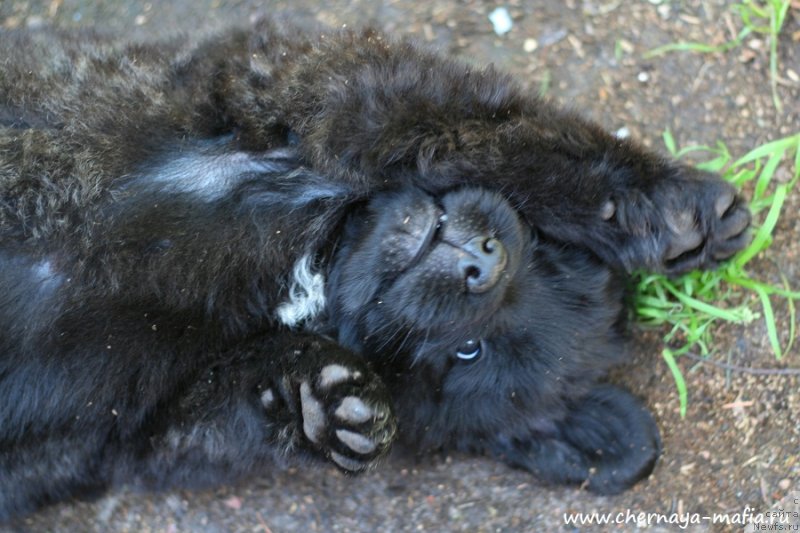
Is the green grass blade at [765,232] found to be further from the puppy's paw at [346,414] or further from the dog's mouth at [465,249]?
the puppy's paw at [346,414]

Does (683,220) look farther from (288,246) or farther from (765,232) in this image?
(288,246)

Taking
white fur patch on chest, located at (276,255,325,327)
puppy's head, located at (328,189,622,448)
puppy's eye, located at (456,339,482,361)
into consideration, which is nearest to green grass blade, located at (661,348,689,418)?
puppy's head, located at (328,189,622,448)

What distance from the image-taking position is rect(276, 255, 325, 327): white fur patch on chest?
2850 millimetres

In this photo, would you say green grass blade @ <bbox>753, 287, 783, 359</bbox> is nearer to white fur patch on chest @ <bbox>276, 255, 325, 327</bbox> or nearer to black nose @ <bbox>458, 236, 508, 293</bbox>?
black nose @ <bbox>458, 236, 508, 293</bbox>

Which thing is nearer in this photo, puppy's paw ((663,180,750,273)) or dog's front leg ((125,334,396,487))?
dog's front leg ((125,334,396,487))

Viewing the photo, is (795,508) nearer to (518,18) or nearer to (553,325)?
(553,325)

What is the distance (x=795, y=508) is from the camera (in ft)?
10.4

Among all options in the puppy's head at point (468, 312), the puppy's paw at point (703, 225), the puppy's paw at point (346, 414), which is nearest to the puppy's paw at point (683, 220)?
the puppy's paw at point (703, 225)

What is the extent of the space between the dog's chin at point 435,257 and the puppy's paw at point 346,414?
0.88 feet

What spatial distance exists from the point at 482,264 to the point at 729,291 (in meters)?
1.36

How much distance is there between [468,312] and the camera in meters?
2.64

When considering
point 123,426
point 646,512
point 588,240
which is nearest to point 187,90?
point 123,426

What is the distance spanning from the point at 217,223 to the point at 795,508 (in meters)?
2.50

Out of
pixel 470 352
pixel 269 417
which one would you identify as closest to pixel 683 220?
pixel 470 352
